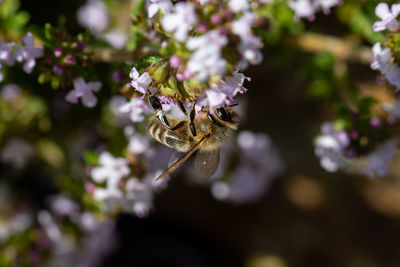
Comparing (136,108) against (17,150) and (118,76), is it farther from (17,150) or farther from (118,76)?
(17,150)

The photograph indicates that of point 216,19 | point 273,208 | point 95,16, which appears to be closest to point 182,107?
point 216,19

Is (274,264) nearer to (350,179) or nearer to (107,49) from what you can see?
(350,179)

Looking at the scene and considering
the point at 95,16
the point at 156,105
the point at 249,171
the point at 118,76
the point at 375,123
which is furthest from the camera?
the point at 95,16

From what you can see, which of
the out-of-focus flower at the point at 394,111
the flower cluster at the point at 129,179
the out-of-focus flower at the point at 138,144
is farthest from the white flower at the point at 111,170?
the out-of-focus flower at the point at 394,111

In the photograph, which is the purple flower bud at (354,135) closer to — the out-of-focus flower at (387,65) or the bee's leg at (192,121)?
the out-of-focus flower at (387,65)

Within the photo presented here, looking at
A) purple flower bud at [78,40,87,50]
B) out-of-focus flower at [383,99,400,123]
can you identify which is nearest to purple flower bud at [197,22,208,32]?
purple flower bud at [78,40,87,50]

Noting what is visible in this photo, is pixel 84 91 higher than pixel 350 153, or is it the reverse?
pixel 84 91
